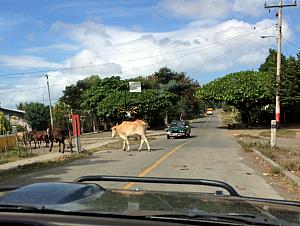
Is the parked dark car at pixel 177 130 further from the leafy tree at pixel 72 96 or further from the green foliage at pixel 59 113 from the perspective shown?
the leafy tree at pixel 72 96

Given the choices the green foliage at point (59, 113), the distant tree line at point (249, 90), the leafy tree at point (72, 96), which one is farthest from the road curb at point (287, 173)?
the leafy tree at point (72, 96)

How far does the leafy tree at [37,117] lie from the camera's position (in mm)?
73706

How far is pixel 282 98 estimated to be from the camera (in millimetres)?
48312

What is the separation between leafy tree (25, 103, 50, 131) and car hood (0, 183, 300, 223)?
7175 cm

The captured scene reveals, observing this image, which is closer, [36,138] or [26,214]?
[26,214]

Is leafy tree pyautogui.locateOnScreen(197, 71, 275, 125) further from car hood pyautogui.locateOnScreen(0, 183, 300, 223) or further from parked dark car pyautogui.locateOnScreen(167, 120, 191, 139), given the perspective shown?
car hood pyautogui.locateOnScreen(0, 183, 300, 223)

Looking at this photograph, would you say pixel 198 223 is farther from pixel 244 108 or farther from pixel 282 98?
pixel 244 108

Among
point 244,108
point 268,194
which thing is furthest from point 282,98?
point 268,194

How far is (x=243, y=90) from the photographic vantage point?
57.8 m

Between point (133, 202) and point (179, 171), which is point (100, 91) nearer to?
point (179, 171)

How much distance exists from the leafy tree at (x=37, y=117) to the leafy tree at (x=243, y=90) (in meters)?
25.9

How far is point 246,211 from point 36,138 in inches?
1415

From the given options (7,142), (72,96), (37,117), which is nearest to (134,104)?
(37,117)

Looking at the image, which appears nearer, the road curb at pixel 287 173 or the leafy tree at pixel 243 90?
the road curb at pixel 287 173
